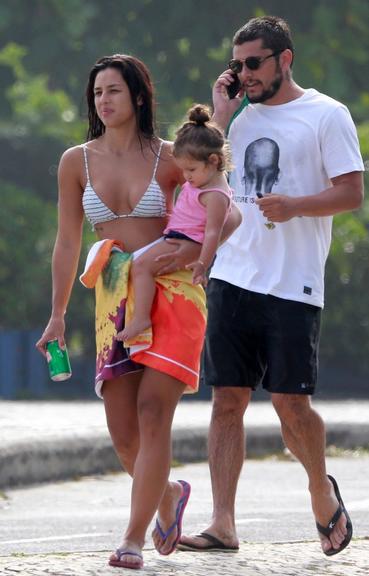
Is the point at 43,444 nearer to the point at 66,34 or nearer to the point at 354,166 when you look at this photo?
the point at 354,166

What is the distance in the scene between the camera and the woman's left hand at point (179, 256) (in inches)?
217

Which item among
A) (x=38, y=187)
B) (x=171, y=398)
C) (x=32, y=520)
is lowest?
(x=32, y=520)

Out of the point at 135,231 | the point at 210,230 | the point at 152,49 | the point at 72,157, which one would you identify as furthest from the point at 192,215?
the point at 152,49

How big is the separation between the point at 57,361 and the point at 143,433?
43 cm

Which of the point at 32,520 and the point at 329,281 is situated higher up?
the point at 329,281

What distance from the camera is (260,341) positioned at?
6219mm

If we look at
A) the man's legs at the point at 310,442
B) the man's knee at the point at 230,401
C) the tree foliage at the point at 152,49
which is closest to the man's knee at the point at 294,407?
the man's legs at the point at 310,442

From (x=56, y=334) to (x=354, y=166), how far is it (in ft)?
3.93

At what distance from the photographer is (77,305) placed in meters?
19.1

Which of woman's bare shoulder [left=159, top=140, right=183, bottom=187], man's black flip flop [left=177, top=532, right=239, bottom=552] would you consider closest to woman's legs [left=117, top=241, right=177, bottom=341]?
woman's bare shoulder [left=159, top=140, right=183, bottom=187]

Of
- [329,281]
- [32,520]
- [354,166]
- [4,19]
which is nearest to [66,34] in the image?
[4,19]

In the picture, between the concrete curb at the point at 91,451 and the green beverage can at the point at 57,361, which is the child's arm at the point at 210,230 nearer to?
the green beverage can at the point at 57,361

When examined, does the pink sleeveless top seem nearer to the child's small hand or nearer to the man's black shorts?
the child's small hand

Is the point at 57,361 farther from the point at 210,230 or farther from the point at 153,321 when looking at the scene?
the point at 210,230
